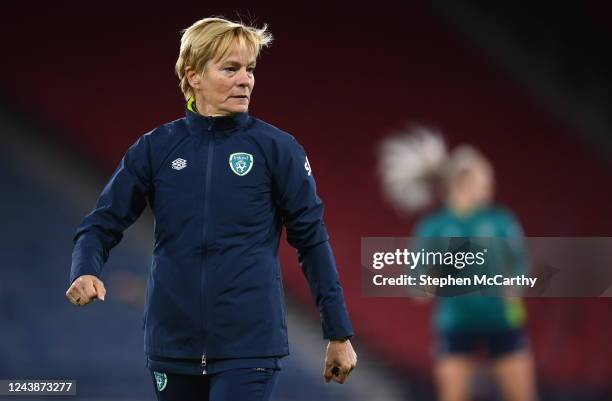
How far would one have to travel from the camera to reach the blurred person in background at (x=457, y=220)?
5.04m

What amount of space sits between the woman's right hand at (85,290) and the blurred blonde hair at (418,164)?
2.97 metres

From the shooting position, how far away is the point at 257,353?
7.41 ft

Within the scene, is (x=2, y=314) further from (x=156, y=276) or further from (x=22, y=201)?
(x=156, y=276)

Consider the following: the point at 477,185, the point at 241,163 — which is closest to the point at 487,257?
the point at 477,185

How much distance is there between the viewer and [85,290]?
7.23 feet

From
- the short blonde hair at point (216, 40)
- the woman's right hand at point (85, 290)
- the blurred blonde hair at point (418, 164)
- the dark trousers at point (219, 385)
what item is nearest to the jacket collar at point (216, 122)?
the short blonde hair at point (216, 40)

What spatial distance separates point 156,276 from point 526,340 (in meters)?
3.13

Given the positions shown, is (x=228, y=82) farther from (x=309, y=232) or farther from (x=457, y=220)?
(x=457, y=220)

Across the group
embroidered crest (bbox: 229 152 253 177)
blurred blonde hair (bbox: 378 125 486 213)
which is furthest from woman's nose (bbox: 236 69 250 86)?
blurred blonde hair (bbox: 378 125 486 213)

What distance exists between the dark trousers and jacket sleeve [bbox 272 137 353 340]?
0.60 ft

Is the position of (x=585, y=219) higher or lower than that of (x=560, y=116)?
lower

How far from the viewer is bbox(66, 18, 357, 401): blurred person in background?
2.25 m

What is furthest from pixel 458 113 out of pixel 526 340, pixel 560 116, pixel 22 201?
pixel 22 201

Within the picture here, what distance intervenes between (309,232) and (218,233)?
0.21 m
